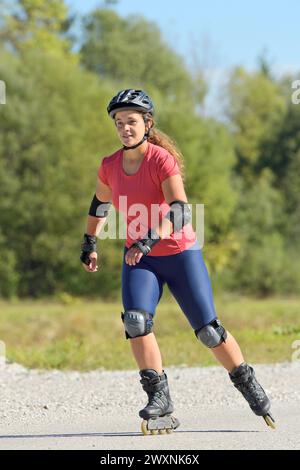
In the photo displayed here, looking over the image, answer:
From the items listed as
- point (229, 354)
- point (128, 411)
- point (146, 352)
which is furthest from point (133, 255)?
point (128, 411)

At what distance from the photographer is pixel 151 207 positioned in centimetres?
652

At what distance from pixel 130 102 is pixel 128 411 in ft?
8.35

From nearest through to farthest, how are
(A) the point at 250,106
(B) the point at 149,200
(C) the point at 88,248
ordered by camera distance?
(B) the point at 149,200
(C) the point at 88,248
(A) the point at 250,106

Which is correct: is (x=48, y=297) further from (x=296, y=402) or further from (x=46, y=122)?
(x=296, y=402)

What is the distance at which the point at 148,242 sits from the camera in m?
6.36

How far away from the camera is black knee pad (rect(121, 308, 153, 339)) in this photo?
21.1 feet

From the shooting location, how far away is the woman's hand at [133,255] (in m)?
6.33

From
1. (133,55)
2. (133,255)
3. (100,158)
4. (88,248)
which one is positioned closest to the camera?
(133,255)

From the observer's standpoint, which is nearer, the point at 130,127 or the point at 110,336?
the point at 130,127

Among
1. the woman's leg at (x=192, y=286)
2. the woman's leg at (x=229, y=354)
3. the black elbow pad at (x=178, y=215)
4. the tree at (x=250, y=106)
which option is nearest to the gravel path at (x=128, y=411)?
the woman's leg at (x=229, y=354)

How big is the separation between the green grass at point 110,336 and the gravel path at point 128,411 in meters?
1.28

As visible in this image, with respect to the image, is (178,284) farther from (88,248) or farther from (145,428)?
(145,428)
